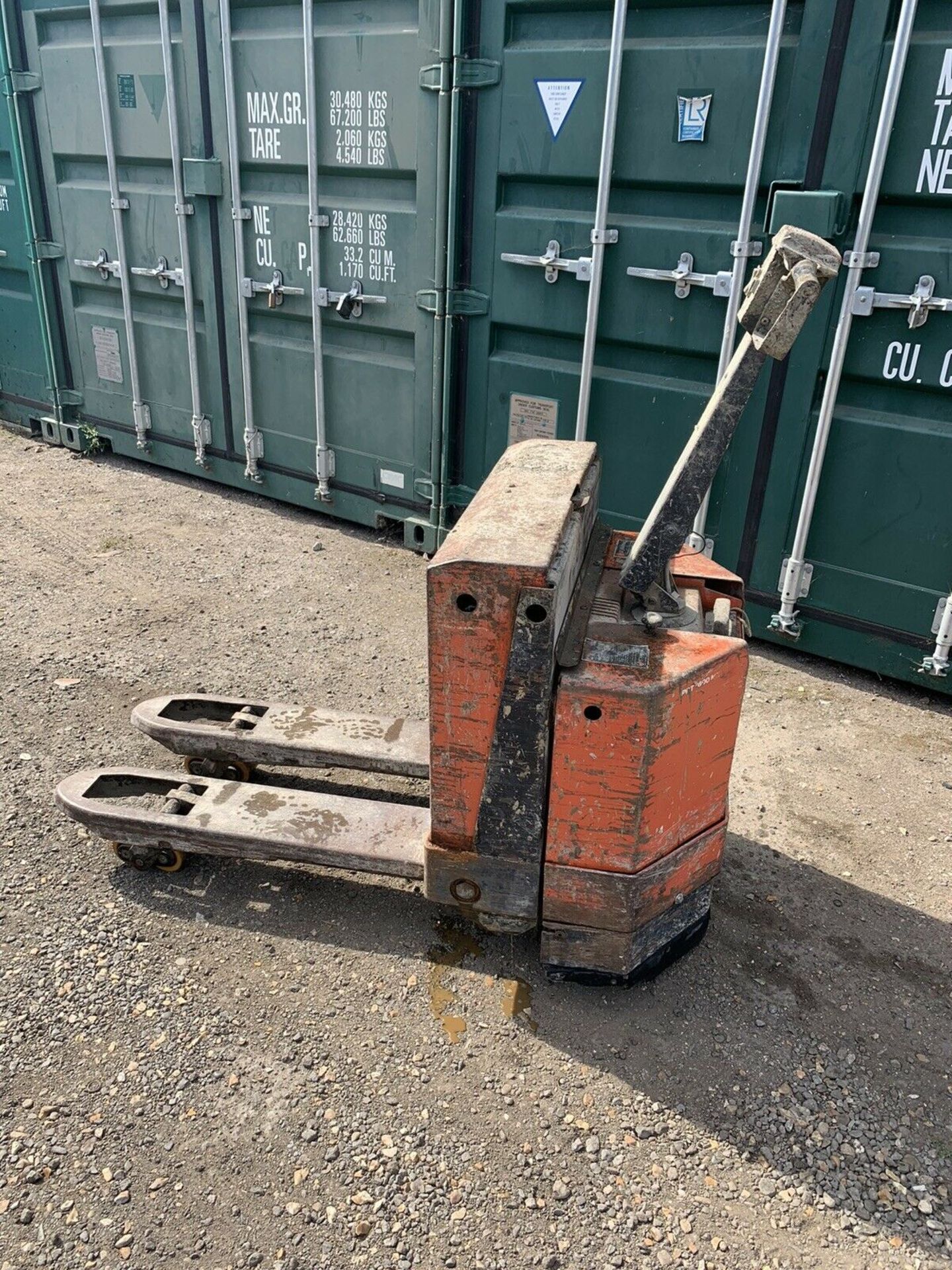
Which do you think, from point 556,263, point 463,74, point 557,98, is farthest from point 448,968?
point 463,74

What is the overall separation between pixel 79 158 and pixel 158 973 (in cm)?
583

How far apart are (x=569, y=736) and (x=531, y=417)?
287 cm

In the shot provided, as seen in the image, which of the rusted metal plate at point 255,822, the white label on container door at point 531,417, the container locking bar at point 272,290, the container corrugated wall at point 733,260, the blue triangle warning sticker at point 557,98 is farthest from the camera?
the container locking bar at point 272,290

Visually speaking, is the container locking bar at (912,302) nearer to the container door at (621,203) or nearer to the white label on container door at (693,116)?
the container door at (621,203)

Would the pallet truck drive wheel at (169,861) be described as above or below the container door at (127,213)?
below

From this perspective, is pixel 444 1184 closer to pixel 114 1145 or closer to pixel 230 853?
pixel 114 1145

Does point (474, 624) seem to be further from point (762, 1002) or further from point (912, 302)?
point (912, 302)

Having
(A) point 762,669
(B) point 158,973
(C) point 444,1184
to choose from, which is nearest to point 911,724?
(A) point 762,669

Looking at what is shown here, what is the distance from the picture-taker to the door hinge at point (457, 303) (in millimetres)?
4738

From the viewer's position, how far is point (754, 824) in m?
3.29

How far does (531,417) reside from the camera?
4766 millimetres

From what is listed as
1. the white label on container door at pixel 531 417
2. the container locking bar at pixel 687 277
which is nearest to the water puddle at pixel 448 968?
the white label on container door at pixel 531 417

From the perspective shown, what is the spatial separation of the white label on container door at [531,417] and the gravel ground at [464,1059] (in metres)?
1.92

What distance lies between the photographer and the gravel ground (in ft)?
6.48
